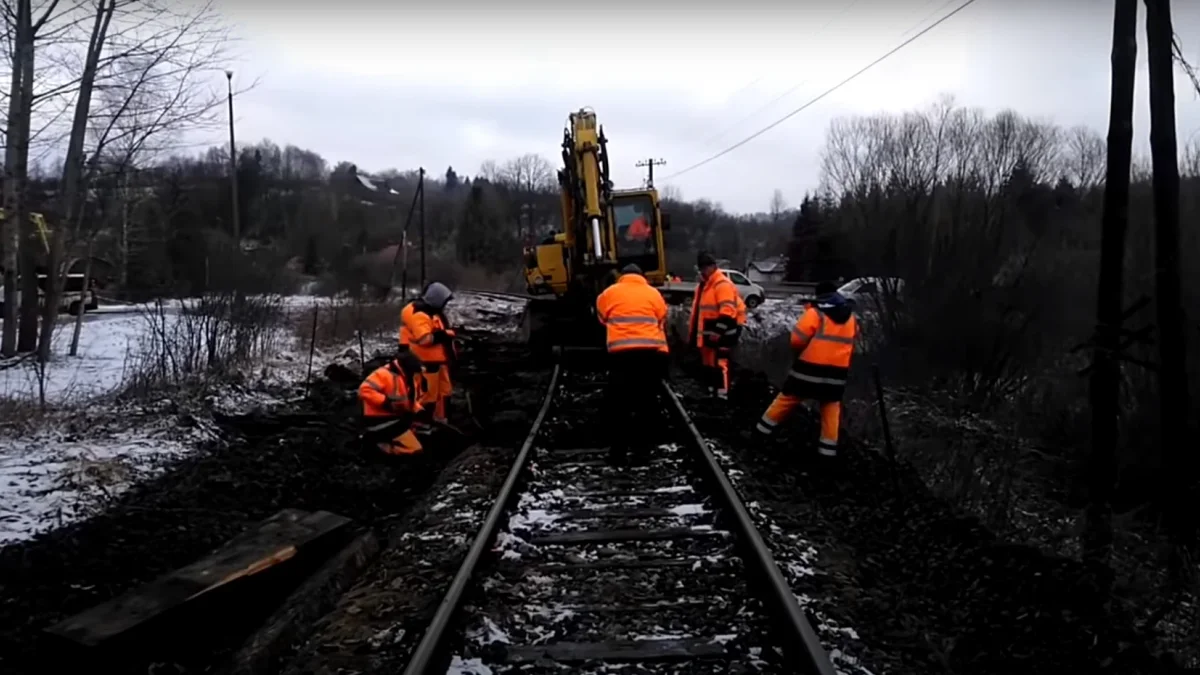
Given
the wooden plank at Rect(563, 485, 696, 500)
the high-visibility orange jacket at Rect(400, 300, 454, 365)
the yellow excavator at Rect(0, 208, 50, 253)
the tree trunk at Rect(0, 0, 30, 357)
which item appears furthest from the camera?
the yellow excavator at Rect(0, 208, 50, 253)

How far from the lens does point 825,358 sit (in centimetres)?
826

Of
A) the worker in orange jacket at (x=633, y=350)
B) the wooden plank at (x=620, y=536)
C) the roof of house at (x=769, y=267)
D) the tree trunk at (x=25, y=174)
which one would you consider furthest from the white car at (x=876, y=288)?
the roof of house at (x=769, y=267)

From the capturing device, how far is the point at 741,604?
493 centimetres

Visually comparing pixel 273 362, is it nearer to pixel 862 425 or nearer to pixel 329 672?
pixel 862 425

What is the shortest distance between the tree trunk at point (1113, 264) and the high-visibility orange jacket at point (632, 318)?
17.2 feet

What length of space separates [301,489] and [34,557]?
7.57ft

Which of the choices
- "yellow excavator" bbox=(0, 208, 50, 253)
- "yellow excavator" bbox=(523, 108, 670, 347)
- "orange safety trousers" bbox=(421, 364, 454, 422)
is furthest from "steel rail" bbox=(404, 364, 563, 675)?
"yellow excavator" bbox=(0, 208, 50, 253)

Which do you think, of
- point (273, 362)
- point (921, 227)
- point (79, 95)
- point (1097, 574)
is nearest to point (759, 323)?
point (921, 227)

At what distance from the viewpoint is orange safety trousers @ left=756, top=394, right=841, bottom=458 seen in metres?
8.34

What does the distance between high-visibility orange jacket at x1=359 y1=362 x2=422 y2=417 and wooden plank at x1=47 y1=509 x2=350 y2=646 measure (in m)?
2.51

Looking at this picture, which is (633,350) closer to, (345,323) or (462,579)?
(462,579)

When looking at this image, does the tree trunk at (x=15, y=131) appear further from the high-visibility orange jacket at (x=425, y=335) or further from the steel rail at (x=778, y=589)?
the steel rail at (x=778, y=589)

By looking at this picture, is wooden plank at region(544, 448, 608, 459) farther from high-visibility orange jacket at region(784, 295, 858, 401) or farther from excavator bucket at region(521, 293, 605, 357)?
excavator bucket at region(521, 293, 605, 357)

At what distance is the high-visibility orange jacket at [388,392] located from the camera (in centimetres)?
919
